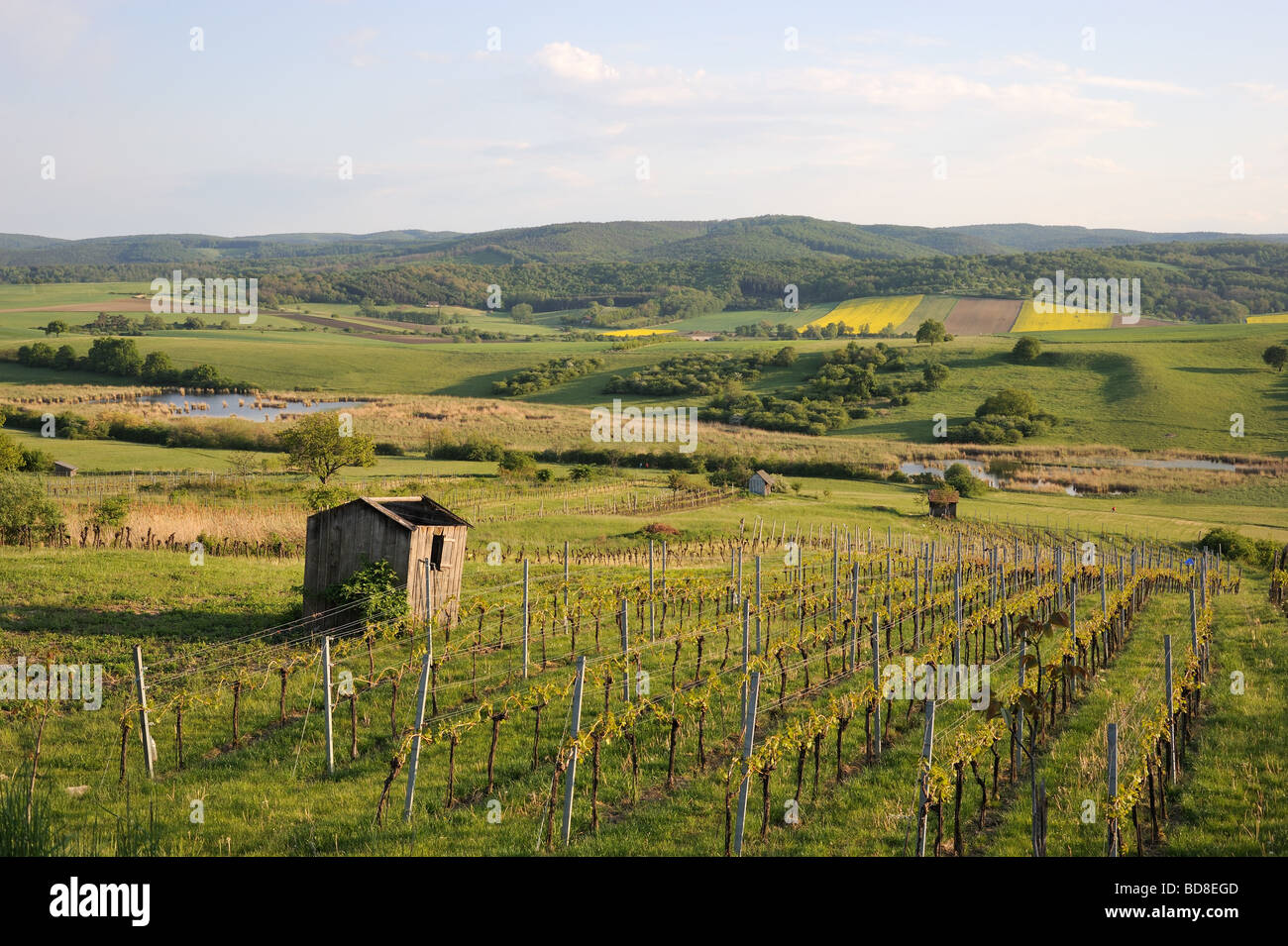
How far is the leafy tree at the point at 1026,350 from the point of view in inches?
4154

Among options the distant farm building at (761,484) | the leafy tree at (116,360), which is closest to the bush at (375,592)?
the distant farm building at (761,484)

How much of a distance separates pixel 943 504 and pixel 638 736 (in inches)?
1540

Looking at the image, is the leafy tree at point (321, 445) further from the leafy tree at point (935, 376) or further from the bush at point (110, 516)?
the leafy tree at point (935, 376)

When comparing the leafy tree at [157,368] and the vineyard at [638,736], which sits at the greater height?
the leafy tree at [157,368]

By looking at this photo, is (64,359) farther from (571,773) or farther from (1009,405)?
(571,773)

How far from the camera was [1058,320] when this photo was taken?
140500mm

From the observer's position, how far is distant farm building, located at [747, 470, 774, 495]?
54.0 m

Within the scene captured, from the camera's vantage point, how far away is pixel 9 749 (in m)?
13.4

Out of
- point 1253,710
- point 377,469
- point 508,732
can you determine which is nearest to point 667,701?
point 508,732

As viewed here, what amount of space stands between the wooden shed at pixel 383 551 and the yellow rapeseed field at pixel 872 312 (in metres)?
139

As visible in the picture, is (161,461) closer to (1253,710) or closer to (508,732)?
(508,732)

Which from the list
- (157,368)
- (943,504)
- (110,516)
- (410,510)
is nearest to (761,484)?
(943,504)

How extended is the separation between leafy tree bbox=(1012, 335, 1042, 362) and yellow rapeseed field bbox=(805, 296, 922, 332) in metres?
47.0

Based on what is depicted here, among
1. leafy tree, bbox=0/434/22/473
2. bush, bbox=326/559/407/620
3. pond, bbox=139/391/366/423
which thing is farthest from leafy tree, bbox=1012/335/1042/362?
bush, bbox=326/559/407/620
